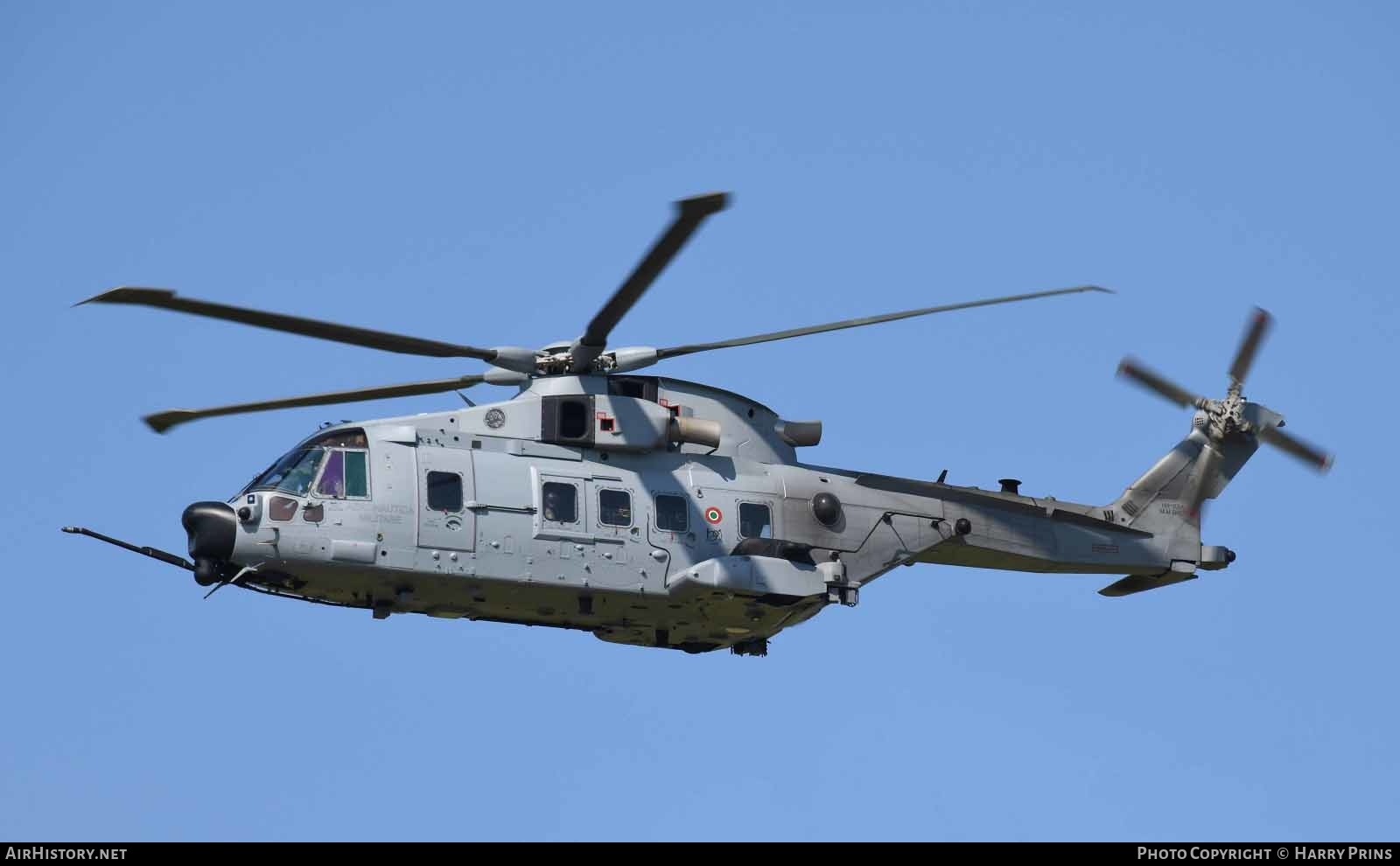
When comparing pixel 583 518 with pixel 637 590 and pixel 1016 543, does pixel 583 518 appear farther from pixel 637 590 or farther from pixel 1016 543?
pixel 1016 543

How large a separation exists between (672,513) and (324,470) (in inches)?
183

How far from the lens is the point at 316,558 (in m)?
26.0

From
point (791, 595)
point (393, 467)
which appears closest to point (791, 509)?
point (791, 595)

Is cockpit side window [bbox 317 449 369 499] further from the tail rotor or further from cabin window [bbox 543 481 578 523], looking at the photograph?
the tail rotor

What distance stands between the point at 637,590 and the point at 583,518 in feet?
3.89

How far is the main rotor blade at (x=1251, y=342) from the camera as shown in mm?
32406

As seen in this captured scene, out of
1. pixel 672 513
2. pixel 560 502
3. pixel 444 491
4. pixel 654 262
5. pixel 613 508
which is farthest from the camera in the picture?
pixel 672 513

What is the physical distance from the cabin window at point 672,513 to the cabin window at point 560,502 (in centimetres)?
117

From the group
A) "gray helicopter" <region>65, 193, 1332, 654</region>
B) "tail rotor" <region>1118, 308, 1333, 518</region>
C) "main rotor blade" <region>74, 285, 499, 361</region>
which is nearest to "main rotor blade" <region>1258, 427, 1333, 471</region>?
"tail rotor" <region>1118, 308, 1333, 518</region>

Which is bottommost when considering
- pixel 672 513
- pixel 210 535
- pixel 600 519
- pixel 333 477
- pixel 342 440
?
pixel 210 535

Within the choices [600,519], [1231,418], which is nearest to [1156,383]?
[1231,418]

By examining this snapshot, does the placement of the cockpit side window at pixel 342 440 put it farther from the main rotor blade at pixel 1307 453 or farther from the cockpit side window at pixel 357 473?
the main rotor blade at pixel 1307 453

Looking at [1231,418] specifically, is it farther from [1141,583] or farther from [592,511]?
[592,511]

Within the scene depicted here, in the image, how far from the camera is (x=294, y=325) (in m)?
25.8
